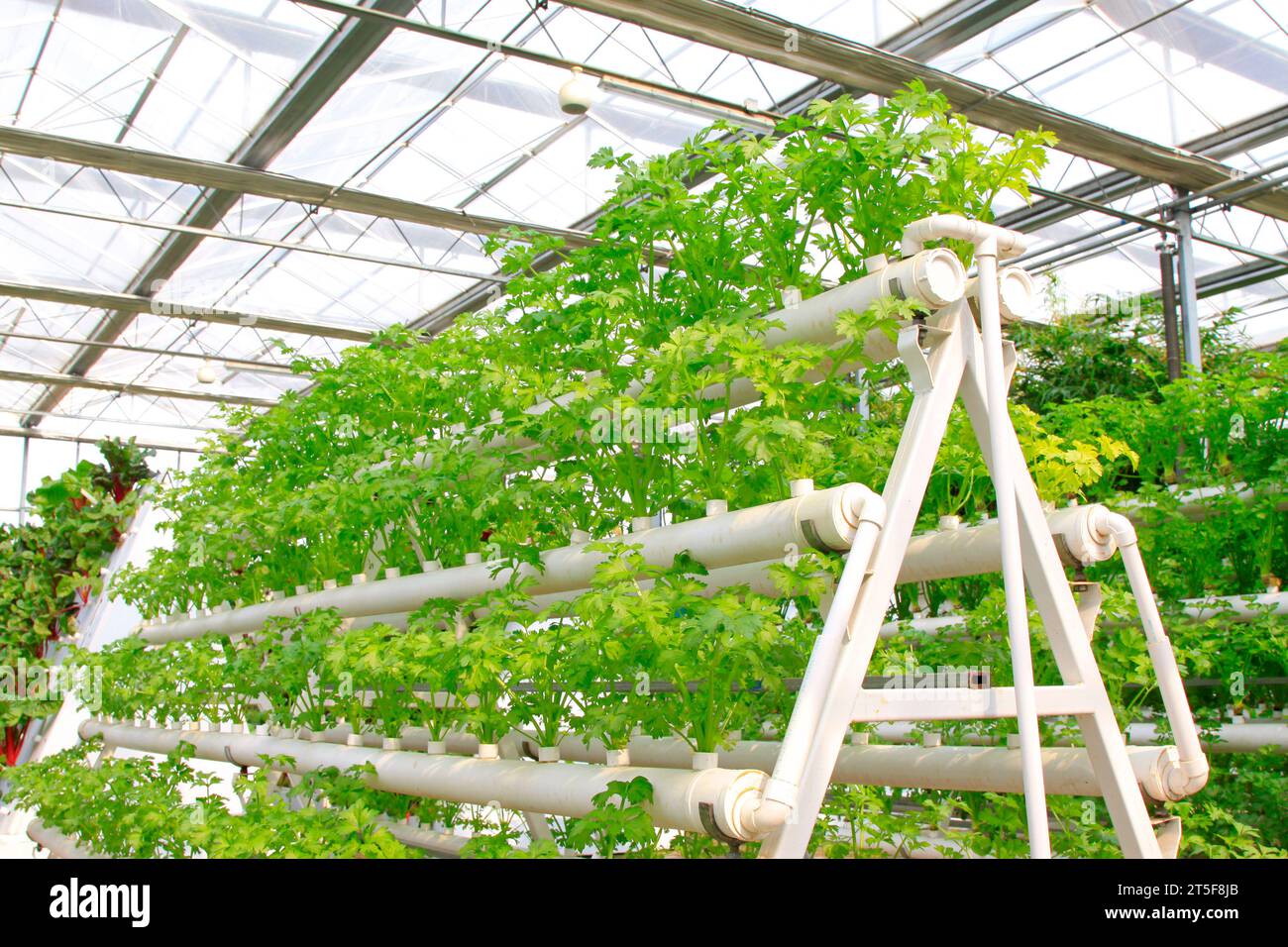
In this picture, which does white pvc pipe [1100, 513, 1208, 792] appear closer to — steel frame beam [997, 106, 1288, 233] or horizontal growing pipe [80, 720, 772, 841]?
horizontal growing pipe [80, 720, 772, 841]

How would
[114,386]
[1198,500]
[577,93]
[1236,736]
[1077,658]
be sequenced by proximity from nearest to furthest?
[1077,658]
[1236,736]
[1198,500]
[577,93]
[114,386]

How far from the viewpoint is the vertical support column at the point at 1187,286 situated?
969cm

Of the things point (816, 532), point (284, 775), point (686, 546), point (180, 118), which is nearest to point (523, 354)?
point (686, 546)

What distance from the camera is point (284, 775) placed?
4871mm

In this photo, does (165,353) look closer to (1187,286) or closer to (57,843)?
(57,843)

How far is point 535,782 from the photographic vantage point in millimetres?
2914

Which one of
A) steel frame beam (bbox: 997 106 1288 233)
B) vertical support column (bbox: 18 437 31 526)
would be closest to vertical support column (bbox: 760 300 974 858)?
steel frame beam (bbox: 997 106 1288 233)

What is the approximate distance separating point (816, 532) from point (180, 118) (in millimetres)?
9207

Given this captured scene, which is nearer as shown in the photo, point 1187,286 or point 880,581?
point 880,581

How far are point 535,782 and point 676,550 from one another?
27.5 inches

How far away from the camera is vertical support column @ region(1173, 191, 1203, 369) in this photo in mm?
9688

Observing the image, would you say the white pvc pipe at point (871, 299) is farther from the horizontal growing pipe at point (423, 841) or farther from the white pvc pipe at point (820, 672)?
the horizontal growing pipe at point (423, 841)

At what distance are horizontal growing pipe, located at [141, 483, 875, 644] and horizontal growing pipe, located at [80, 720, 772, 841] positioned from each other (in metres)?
0.52

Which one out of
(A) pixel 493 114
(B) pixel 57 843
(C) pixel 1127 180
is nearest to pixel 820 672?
(B) pixel 57 843
